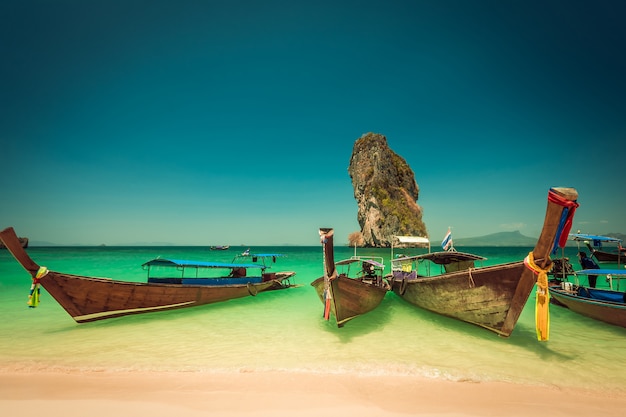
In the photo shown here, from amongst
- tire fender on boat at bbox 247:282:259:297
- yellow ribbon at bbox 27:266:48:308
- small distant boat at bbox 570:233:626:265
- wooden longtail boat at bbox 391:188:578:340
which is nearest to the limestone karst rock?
small distant boat at bbox 570:233:626:265

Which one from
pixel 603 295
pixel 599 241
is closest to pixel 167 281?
pixel 603 295

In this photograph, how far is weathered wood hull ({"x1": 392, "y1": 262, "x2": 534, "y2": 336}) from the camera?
756 cm

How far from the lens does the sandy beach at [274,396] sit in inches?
185

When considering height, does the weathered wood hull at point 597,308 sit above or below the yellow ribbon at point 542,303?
below

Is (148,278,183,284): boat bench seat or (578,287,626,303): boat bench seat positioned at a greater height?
(148,278,183,284): boat bench seat

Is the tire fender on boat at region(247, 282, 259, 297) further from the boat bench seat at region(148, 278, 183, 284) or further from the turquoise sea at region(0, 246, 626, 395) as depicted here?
the boat bench seat at region(148, 278, 183, 284)

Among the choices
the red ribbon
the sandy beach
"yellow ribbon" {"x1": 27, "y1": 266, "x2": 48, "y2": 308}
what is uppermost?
the red ribbon

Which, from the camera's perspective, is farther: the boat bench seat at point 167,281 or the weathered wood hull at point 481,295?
the boat bench seat at point 167,281

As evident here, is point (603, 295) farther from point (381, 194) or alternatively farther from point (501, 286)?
point (381, 194)

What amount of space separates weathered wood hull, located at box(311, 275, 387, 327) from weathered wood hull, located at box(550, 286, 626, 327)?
25.1 feet

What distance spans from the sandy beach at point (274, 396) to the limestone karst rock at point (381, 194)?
236 ft

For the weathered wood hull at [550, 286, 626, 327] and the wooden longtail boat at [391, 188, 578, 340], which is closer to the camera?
the wooden longtail boat at [391, 188, 578, 340]

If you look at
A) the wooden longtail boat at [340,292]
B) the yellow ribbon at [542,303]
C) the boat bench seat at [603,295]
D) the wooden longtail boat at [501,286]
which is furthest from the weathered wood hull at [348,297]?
the boat bench seat at [603,295]

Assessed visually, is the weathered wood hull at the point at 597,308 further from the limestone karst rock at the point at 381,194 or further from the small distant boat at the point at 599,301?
the limestone karst rock at the point at 381,194
